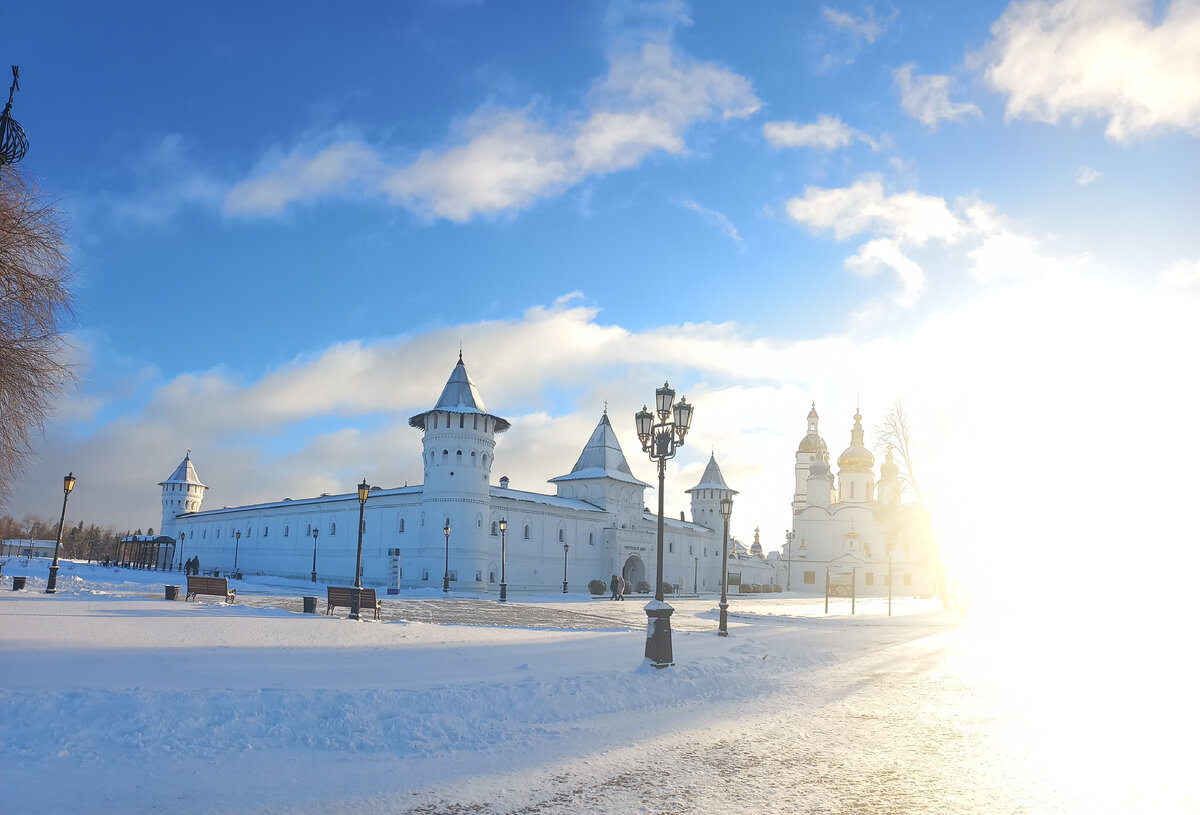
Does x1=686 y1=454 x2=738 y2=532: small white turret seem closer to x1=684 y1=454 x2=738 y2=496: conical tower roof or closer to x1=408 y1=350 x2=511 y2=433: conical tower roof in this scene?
x1=684 y1=454 x2=738 y2=496: conical tower roof

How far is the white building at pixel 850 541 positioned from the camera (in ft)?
251

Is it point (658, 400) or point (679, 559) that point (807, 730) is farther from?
point (679, 559)

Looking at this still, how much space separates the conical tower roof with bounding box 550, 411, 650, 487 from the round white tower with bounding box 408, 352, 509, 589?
1391cm

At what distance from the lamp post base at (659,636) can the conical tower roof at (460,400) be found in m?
34.1

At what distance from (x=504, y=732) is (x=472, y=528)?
37678mm

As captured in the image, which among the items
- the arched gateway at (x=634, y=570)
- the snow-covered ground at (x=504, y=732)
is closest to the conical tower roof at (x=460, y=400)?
the arched gateway at (x=634, y=570)

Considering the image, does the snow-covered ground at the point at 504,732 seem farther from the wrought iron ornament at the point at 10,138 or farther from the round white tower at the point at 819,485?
the round white tower at the point at 819,485

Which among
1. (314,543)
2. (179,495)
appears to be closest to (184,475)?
(179,495)

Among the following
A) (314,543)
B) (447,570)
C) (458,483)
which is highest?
(458,483)

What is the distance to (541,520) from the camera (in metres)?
51.7

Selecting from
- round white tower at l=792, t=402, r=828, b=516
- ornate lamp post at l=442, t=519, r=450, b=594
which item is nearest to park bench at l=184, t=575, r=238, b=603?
ornate lamp post at l=442, t=519, r=450, b=594

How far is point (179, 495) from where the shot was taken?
79.4 metres

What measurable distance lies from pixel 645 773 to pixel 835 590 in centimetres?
7291

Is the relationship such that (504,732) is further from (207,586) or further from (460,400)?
(460,400)
